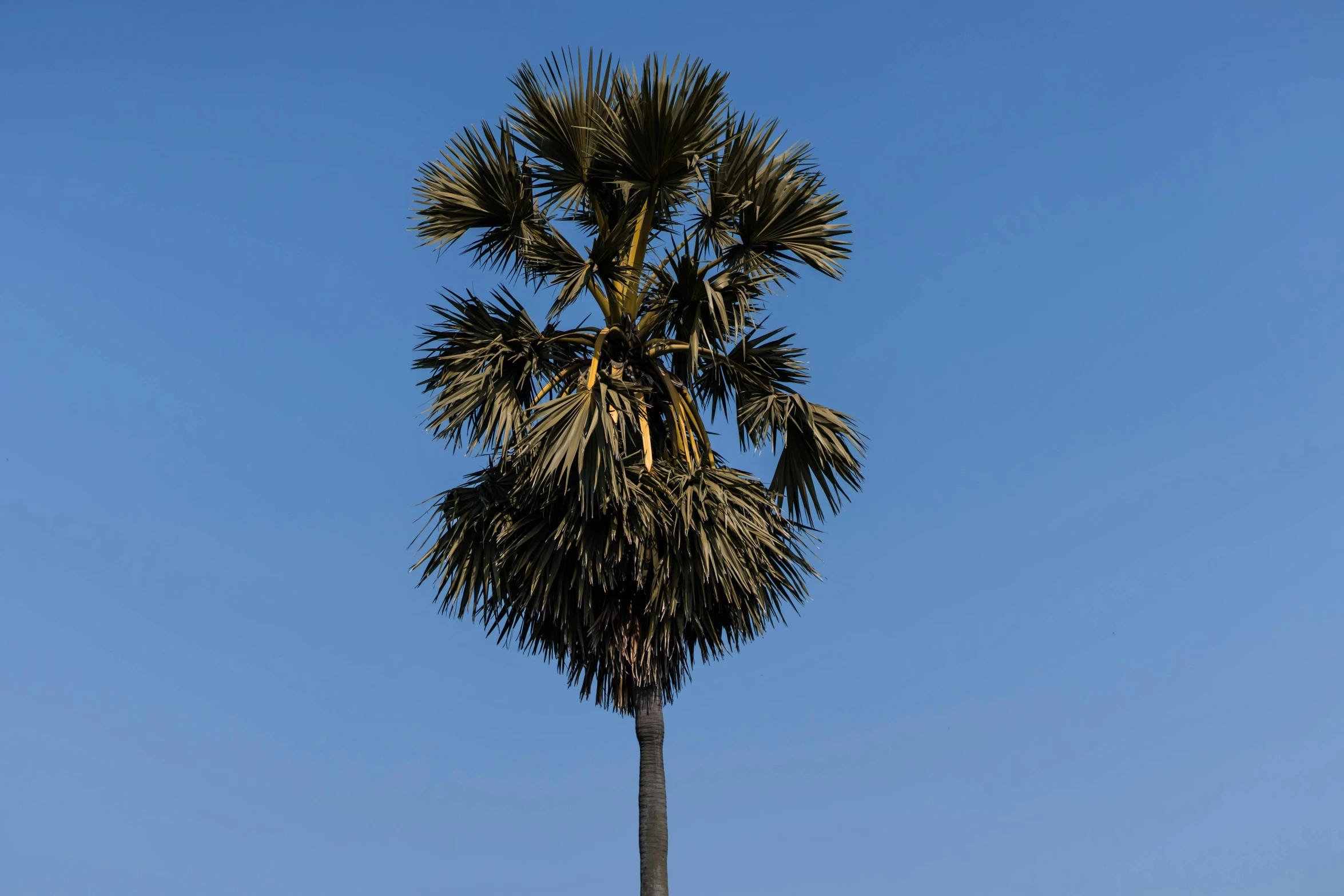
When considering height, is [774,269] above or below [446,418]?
above

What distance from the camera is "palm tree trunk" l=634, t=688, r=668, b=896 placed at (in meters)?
11.0

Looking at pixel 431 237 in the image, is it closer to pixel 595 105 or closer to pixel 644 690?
pixel 595 105

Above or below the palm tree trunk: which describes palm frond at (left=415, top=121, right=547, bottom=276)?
above

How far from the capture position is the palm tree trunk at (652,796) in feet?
36.2

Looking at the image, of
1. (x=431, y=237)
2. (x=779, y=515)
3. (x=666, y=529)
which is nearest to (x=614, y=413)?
(x=666, y=529)

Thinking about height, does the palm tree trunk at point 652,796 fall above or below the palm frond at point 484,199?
below

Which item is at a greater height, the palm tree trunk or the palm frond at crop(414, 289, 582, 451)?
the palm frond at crop(414, 289, 582, 451)

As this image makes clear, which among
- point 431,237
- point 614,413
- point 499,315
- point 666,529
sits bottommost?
point 666,529

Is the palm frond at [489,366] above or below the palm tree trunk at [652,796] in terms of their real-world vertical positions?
above

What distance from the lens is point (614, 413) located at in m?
11.8

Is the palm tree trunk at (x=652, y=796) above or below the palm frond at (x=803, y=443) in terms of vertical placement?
below

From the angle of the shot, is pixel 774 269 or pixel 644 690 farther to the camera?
pixel 774 269

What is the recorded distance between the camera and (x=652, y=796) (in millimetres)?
11383

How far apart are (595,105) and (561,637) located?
5.13m
